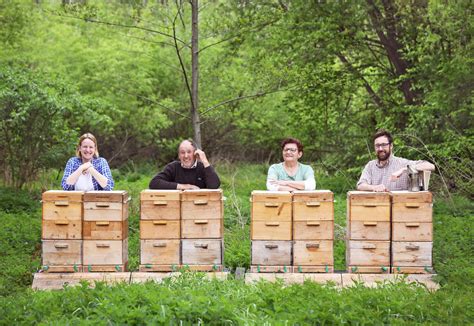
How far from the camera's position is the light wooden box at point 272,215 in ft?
26.3

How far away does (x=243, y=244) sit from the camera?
32.5ft

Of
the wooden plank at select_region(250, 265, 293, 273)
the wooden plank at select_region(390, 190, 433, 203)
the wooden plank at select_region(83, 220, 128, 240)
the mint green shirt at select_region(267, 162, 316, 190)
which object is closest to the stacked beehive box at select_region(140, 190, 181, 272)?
the wooden plank at select_region(83, 220, 128, 240)

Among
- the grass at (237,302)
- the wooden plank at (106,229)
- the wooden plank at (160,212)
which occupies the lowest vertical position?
the grass at (237,302)

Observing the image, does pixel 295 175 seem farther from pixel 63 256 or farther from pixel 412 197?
pixel 63 256

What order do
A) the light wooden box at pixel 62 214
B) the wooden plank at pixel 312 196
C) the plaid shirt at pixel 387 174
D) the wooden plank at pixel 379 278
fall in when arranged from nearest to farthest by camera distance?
the wooden plank at pixel 379 278, the wooden plank at pixel 312 196, the light wooden box at pixel 62 214, the plaid shirt at pixel 387 174

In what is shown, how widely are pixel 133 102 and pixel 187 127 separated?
8.77 ft

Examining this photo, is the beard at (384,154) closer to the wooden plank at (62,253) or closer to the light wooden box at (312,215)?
the light wooden box at (312,215)

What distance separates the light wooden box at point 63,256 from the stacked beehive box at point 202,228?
123 centimetres

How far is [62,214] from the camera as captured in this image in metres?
8.10

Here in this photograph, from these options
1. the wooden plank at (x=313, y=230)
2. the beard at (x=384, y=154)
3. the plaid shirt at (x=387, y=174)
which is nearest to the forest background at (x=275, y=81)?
the plaid shirt at (x=387, y=174)

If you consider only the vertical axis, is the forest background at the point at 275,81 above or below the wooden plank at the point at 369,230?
above

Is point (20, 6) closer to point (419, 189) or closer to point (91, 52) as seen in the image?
point (91, 52)

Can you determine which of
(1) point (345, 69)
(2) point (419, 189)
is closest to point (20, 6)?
(1) point (345, 69)

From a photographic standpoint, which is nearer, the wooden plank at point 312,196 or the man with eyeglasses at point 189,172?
the wooden plank at point 312,196
